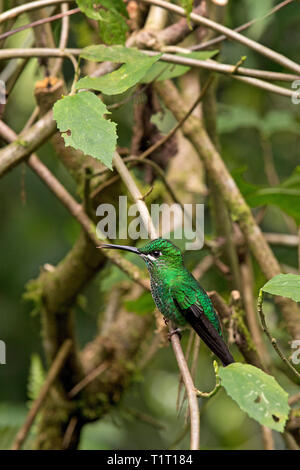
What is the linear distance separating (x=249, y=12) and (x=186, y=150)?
0.87 meters

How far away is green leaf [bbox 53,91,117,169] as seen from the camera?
146cm

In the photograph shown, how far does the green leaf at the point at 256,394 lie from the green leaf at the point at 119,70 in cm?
73

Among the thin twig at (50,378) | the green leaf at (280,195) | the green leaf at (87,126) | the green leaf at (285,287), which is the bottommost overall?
the thin twig at (50,378)

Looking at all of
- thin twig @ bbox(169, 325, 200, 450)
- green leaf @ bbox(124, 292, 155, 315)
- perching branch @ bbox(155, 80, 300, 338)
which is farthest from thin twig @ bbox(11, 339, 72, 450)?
thin twig @ bbox(169, 325, 200, 450)

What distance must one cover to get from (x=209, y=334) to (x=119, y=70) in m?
0.69

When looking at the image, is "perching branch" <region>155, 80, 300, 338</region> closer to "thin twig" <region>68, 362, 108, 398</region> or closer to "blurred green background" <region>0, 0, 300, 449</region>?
"thin twig" <region>68, 362, 108, 398</region>

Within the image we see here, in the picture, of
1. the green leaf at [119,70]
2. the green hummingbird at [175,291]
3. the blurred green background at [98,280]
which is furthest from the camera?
the blurred green background at [98,280]

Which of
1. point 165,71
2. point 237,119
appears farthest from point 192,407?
point 237,119

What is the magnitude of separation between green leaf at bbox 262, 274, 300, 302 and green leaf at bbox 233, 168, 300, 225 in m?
1.39

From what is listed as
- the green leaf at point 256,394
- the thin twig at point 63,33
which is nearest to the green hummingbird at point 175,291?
the green leaf at point 256,394

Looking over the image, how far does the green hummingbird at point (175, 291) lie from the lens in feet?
5.96

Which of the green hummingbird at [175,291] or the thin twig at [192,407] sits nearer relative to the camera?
the thin twig at [192,407]

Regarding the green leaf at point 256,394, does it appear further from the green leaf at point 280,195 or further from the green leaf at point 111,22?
the green leaf at point 280,195
